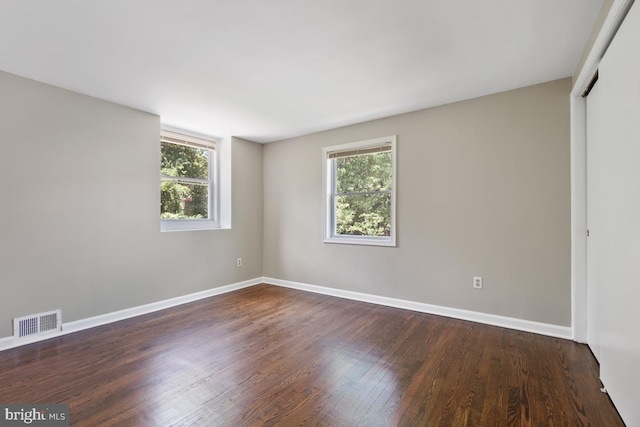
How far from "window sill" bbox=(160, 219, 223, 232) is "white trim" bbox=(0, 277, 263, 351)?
0.91 meters

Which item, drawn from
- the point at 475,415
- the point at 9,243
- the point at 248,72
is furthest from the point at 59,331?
the point at 475,415

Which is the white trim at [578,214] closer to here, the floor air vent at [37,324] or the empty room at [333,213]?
the empty room at [333,213]

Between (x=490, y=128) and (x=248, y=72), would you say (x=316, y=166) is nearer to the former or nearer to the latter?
(x=248, y=72)

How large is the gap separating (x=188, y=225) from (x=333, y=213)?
83.4 inches

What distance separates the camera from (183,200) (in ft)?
13.6

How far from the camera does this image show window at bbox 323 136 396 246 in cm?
381

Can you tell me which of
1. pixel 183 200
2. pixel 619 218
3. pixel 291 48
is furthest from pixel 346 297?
pixel 291 48

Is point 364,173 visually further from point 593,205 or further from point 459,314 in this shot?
point 593,205

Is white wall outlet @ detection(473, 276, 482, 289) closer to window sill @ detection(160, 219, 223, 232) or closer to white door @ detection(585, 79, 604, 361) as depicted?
white door @ detection(585, 79, 604, 361)

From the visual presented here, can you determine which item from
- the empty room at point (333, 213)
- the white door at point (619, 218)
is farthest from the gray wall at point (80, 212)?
the white door at point (619, 218)

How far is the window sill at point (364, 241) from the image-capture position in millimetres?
3730

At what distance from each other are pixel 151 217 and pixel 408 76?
3251 millimetres

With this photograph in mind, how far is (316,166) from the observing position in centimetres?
442

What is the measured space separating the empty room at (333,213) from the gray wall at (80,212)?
19 mm
